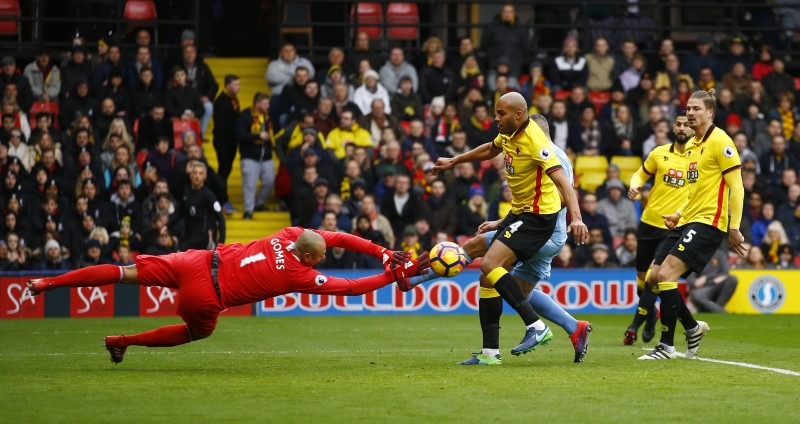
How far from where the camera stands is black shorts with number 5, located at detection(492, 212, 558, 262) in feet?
37.2

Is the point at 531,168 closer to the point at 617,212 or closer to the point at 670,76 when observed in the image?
the point at 617,212

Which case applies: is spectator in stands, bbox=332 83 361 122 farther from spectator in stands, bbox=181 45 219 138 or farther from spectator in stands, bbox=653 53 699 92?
spectator in stands, bbox=653 53 699 92

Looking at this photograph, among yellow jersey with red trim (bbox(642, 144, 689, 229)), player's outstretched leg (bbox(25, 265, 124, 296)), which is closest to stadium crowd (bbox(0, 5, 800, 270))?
yellow jersey with red trim (bbox(642, 144, 689, 229))

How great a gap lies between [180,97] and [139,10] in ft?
11.0

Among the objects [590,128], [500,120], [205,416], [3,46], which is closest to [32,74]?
[3,46]

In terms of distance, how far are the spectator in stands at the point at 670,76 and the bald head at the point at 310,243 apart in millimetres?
15276

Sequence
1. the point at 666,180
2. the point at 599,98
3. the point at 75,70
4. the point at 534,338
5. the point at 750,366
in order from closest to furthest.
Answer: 1. the point at 534,338
2. the point at 750,366
3. the point at 666,180
4. the point at 75,70
5. the point at 599,98

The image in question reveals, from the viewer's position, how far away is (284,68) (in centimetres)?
2397

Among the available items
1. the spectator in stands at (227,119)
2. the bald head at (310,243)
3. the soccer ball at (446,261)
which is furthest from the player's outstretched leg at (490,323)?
the spectator in stands at (227,119)

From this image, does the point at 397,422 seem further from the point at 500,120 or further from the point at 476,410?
the point at 500,120

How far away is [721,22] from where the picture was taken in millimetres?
28547

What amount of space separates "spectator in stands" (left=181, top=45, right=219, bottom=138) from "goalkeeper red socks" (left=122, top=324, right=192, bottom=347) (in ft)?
40.6

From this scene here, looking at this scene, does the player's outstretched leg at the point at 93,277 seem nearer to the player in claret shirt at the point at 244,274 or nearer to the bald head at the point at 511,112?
the player in claret shirt at the point at 244,274

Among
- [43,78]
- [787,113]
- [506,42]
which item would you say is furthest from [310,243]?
[787,113]
